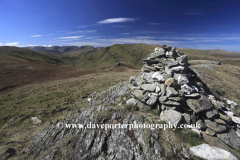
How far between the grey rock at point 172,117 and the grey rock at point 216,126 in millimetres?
2895

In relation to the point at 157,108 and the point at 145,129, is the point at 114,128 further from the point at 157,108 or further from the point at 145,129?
the point at 157,108

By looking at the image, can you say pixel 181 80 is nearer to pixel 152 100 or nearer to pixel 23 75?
pixel 152 100

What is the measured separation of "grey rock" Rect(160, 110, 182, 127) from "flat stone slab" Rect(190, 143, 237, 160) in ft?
7.61

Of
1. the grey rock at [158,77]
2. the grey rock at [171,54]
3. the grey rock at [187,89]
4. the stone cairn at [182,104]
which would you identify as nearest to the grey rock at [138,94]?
the stone cairn at [182,104]

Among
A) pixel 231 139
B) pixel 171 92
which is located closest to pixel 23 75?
pixel 171 92

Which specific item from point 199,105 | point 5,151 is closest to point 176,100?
point 199,105

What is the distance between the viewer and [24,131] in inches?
560

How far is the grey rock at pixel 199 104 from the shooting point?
10.4 m

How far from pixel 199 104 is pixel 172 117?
134 inches

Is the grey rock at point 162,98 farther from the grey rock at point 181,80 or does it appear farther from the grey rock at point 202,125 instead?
the grey rock at point 202,125

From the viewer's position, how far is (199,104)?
1069 centimetres

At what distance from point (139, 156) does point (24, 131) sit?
17191mm

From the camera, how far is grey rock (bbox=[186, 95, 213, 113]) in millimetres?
10403

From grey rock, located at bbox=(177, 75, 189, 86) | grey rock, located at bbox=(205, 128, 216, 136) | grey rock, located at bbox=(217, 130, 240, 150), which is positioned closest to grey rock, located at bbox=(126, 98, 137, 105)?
grey rock, located at bbox=(177, 75, 189, 86)
